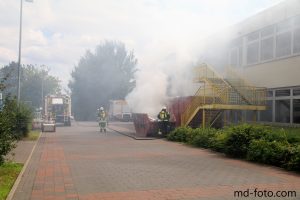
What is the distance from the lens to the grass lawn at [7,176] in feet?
26.6

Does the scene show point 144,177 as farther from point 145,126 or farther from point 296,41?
→ point 145,126

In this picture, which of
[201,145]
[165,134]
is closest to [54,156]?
[201,145]

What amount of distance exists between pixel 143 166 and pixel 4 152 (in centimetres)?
352

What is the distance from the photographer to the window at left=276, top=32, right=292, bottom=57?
18359 millimetres

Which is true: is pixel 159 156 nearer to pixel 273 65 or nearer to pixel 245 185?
pixel 245 185

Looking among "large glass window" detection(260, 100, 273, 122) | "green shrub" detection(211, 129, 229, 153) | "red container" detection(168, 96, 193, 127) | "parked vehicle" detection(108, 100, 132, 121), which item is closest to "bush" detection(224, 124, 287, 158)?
"green shrub" detection(211, 129, 229, 153)

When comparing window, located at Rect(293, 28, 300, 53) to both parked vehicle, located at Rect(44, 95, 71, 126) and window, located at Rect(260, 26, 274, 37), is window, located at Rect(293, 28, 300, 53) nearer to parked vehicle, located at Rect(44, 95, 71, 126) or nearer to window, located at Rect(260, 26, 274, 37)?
window, located at Rect(260, 26, 274, 37)

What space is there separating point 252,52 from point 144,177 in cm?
1368

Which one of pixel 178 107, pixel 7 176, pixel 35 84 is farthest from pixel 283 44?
pixel 35 84

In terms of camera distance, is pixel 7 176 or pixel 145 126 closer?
pixel 7 176

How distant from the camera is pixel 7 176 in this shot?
32.0ft

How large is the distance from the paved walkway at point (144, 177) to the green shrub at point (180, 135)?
17.1ft

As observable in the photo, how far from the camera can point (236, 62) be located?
23.2 meters

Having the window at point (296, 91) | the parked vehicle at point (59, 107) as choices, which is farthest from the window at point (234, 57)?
the parked vehicle at point (59, 107)
